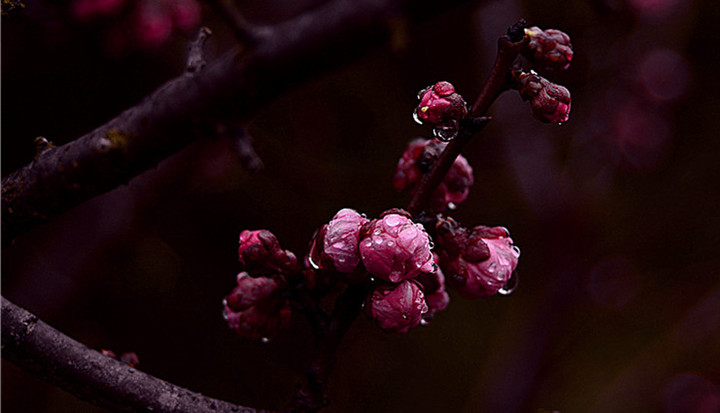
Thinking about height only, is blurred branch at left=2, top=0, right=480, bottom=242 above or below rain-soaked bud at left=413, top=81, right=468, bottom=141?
above

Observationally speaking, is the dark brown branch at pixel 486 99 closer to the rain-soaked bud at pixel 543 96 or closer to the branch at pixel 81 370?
the rain-soaked bud at pixel 543 96

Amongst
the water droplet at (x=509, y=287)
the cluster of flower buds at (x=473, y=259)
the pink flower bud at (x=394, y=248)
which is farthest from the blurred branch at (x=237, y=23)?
the water droplet at (x=509, y=287)

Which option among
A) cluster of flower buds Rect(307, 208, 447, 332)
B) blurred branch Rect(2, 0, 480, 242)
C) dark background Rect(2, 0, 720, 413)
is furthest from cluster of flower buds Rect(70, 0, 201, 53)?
cluster of flower buds Rect(307, 208, 447, 332)

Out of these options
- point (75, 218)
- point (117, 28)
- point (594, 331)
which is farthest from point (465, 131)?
→ point (594, 331)

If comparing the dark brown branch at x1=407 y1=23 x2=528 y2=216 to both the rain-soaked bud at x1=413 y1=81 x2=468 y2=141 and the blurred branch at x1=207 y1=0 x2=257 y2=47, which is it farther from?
the blurred branch at x1=207 y1=0 x2=257 y2=47

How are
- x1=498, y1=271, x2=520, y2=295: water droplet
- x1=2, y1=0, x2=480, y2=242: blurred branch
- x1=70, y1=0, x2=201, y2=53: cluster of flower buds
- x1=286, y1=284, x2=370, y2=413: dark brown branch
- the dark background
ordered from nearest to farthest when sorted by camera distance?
x1=2, y1=0, x2=480, y2=242: blurred branch → x1=286, y1=284, x2=370, y2=413: dark brown branch → x1=498, y1=271, x2=520, y2=295: water droplet → x1=70, y1=0, x2=201, y2=53: cluster of flower buds → the dark background

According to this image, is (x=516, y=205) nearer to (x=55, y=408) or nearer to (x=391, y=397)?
(x=391, y=397)

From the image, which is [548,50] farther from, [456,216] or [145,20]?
[456,216]
